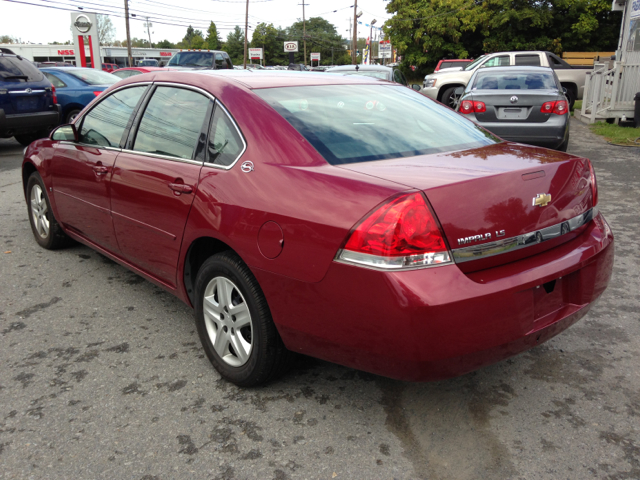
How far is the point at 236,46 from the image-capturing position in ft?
366

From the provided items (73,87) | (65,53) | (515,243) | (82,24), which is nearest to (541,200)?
(515,243)

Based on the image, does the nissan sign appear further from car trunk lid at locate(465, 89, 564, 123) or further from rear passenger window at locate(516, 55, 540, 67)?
car trunk lid at locate(465, 89, 564, 123)

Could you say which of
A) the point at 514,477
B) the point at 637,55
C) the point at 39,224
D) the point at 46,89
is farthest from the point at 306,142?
the point at 637,55

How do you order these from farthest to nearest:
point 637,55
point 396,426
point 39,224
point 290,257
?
point 637,55
point 39,224
point 396,426
point 290,257

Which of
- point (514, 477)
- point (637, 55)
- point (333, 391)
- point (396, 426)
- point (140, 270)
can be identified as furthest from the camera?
point (637, 55)

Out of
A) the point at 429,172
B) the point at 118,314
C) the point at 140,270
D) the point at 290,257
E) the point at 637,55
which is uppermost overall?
the point at 637,55

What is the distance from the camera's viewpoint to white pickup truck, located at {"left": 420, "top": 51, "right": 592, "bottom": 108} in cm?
1579

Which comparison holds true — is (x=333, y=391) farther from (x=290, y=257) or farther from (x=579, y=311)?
(x=579, y=311)

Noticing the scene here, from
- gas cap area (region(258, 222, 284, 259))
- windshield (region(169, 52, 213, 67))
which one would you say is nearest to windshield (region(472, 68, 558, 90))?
gas cap area (region(258, 222, 284, 259))

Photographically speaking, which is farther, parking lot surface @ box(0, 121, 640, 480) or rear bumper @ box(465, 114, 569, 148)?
rear bumper @ box(465, 114, 569, 148)

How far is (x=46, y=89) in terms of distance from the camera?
35.0 feet

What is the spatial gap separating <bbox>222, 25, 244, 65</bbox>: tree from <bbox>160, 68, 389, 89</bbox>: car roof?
110916 millimetres

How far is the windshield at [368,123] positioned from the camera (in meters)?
2.70

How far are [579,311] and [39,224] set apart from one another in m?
4.45
